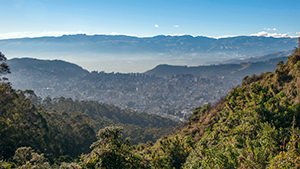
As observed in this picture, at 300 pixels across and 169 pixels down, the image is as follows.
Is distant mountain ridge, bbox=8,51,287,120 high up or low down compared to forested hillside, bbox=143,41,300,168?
down

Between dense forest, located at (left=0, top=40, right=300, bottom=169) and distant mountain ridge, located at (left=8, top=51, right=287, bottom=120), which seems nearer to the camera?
dense forest, located at (left=0, top=40, right=300, bottom=169)

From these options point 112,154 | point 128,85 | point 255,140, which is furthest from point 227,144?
point 128,85

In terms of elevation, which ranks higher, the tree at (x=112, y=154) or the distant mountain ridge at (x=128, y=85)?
the tree at (x=112, y=154)

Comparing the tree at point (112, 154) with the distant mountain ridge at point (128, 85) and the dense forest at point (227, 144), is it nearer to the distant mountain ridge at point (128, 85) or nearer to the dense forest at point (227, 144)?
the dense forest at point (227, 144)

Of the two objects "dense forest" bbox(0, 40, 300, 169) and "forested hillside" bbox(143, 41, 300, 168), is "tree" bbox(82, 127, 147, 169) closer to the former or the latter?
"dense forest" bbox(0, 40, 300, 169)

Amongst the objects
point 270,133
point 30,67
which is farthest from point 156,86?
point 270,133

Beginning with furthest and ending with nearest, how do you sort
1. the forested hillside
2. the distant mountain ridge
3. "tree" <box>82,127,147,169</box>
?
the distant mountain ridge, "tree" <box>82,127,147,169</box>, the forested hillside

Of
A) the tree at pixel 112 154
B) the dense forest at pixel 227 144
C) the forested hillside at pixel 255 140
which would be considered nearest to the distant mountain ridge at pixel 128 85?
the dense forest at pixel 227 144

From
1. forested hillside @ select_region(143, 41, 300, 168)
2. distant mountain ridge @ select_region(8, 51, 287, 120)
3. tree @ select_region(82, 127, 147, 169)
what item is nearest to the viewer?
forested hillside @ select_region(143, 41, 300, 168)

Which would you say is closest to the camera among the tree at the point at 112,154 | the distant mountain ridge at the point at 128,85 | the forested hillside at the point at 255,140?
the forested hillside at the point at 255,140

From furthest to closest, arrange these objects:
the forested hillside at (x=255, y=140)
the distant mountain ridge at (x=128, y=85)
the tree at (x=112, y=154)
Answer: the distant mountain ridge at (x=128, y=85) < the tree at (x=112, y=154) < the forested hillside at (x=255, y=140)

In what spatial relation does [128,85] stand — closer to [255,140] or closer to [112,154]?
[255,140]

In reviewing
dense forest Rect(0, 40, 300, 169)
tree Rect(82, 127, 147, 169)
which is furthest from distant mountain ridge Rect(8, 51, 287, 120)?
tree Rect(82, 127, 147, 169)
